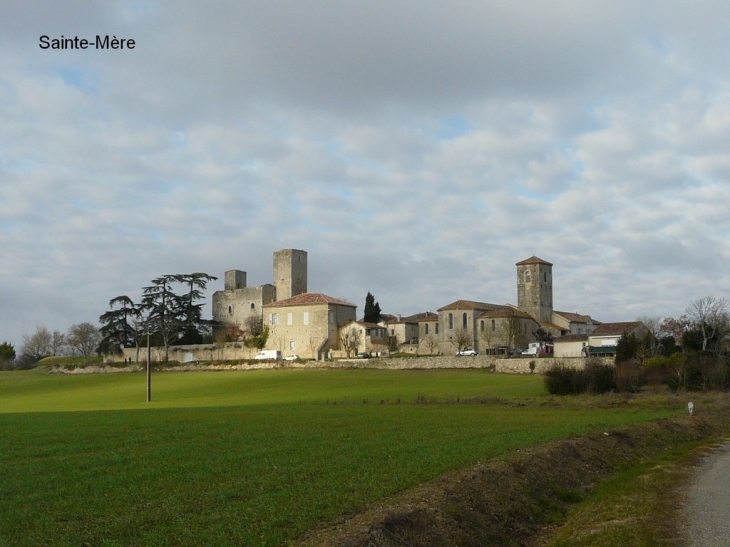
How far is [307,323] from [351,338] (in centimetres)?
576

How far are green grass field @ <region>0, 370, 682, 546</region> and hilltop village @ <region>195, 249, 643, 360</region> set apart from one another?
44637 mm

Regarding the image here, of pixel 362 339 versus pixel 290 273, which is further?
pixel 290 273

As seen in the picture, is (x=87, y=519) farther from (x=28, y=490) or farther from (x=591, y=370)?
(x=591, y=370)

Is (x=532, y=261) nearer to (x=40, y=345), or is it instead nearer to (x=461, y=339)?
(x=461, y=339)

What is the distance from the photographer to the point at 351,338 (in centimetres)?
8981

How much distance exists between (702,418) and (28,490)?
967 inches

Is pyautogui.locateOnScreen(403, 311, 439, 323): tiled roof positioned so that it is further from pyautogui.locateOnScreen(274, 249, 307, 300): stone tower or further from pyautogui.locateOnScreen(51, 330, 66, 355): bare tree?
pyautogui.locateOnScreen(51, 330, 66, 355): bare tree

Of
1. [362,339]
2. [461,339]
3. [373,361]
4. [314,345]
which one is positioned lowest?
[373,361]

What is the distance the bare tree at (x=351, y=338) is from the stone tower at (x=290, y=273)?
48.9ft

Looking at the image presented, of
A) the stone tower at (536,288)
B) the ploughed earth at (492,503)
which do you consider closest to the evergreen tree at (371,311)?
the stone tower at (536,288)

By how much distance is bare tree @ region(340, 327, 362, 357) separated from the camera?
89.2 metres

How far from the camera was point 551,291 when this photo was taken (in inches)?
3964

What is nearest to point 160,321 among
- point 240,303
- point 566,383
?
point 240,303

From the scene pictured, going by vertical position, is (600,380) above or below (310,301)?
below
